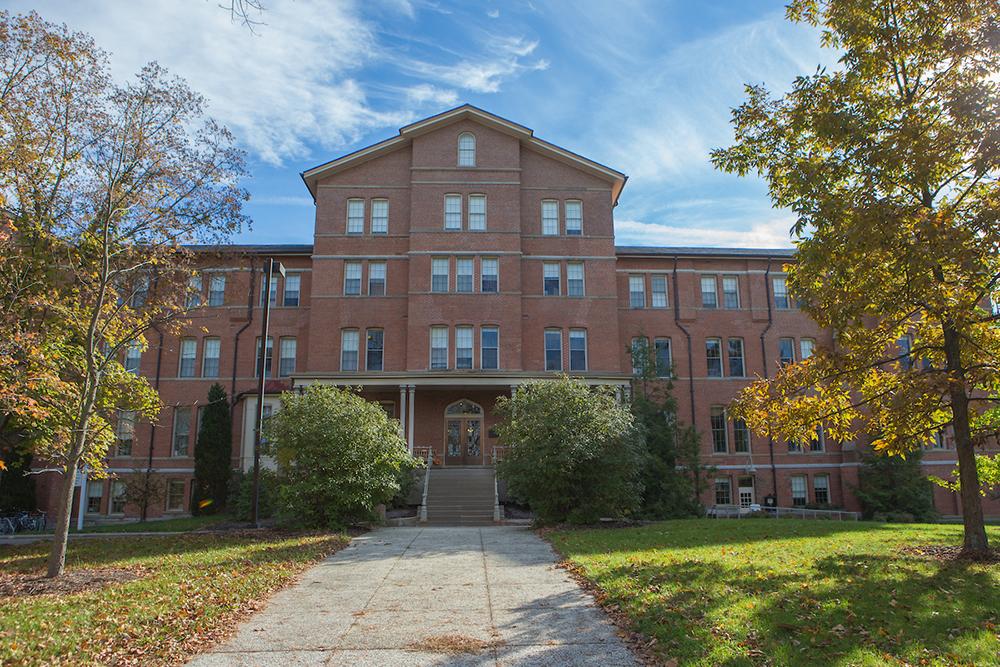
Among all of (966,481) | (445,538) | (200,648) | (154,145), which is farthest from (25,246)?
(966,481)

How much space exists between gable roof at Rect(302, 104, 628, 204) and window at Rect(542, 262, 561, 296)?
16.6ft

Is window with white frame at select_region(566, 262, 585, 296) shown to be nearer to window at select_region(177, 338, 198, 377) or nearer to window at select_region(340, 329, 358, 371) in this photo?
window at select_region(340, 329, 358, 371)

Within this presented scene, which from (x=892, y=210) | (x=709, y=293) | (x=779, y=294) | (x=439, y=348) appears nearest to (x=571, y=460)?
(x=892, y=210)

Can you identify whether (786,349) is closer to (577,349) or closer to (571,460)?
(577,349)

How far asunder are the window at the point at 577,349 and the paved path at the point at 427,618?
65.1ft

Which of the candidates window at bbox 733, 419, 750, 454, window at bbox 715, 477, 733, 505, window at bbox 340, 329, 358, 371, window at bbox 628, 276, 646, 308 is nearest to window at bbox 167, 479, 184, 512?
window at bbox 340, 329, 358, 371

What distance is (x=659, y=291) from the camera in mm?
35625

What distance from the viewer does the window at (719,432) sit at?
34.1 meters

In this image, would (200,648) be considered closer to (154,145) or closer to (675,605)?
(675,605)

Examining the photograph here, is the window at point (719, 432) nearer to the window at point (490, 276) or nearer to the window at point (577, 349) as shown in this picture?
the window at point (577, 349)

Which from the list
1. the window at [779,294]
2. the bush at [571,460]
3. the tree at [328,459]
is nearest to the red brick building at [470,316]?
the window at [779,294]

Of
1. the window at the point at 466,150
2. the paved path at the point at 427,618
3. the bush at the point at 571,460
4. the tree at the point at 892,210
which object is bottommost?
the paved path at the point at 427,618

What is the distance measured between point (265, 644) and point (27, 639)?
7.84 feet

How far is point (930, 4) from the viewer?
10.9 metres
